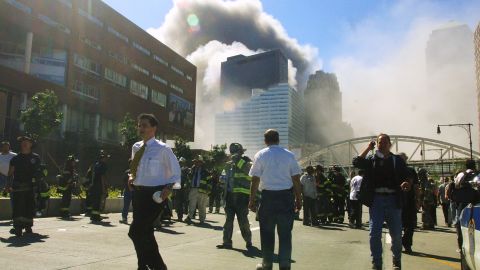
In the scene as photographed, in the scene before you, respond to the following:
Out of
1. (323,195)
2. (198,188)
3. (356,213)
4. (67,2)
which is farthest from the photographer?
(67,2)

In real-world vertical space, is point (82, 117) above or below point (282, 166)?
above

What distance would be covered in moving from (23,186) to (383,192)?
6.33 meters

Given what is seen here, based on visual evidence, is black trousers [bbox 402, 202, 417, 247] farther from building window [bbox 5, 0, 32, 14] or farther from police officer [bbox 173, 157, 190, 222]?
building window [bbox 5, 0, 32, 14]

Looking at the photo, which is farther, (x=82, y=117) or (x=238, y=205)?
(x=82, y=117)

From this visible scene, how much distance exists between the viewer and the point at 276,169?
574 cm

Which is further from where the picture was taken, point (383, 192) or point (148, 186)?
point (383, 192)

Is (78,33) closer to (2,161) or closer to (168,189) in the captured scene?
(2,161)

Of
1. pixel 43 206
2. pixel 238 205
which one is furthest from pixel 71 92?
pixel 238 205

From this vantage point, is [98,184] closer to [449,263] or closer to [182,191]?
[182,191]

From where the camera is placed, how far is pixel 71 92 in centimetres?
4672

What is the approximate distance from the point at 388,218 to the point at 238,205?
9.69 feet

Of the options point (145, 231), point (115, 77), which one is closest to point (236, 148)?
point (145, 231)

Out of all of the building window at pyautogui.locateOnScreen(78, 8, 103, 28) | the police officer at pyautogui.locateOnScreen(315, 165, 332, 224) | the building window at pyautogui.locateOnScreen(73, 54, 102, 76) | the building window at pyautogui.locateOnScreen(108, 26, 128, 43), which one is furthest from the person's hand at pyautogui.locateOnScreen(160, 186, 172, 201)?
the building window at pyautogui.locateOnScreen(108, 26, 128, 43)

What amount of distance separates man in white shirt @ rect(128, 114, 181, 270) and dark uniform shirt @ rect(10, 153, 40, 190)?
4.46m
